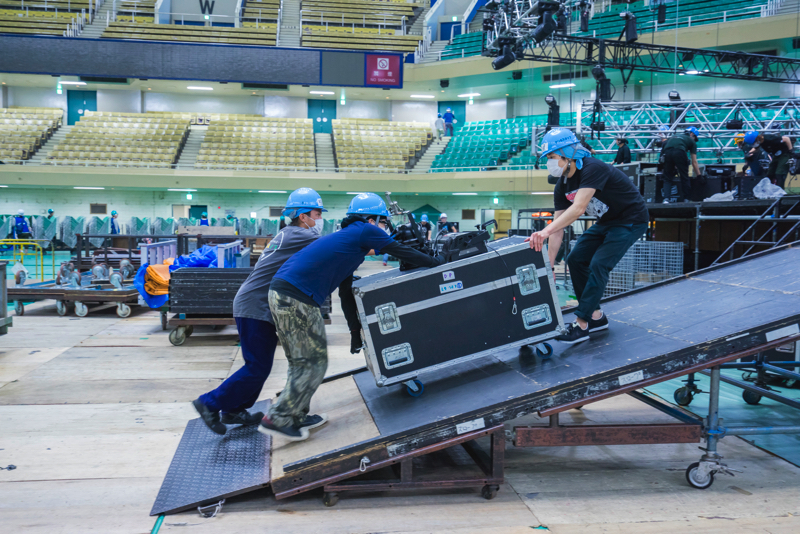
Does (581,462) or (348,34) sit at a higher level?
(348,34)

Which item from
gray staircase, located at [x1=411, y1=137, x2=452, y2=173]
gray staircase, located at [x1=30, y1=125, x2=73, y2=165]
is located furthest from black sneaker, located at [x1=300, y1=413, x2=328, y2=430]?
gray staircase, located at [x1=30, y1=125, x2=73, y2=165]

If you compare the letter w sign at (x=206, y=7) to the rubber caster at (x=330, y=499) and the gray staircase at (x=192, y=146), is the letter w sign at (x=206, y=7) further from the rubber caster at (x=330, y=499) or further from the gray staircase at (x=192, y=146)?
the rubber caster at (x=330, y=499)

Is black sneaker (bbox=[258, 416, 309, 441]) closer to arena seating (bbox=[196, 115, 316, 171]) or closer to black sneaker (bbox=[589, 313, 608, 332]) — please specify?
black sneaker (bbox=[589, 313, 608, 332])

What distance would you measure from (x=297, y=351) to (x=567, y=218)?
6.47ft

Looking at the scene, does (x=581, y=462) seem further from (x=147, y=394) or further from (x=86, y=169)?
(x=86, y=169)

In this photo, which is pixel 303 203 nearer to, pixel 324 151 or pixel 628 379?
pixel 628 379

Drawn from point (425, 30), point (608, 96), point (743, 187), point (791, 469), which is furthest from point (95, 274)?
point (425, 30)

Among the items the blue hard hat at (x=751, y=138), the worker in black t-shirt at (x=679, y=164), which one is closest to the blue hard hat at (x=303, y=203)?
the worker in black t-shirt at (x=679, y=164)

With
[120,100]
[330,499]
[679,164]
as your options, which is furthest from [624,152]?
[120,100]

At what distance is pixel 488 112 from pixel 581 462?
28.4 meters

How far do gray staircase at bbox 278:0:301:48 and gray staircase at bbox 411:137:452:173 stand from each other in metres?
8.61

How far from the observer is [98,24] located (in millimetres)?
28609

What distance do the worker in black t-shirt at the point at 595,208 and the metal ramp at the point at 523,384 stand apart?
0.18m

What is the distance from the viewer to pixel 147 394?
17.0ft
